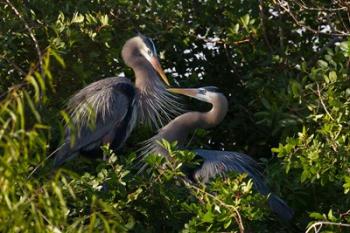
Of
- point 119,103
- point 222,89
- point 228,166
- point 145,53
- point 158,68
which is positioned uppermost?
point 145,53

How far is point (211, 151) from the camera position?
6512 millimetres

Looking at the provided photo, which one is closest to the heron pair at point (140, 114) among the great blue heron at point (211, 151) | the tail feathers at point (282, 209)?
the great blue heron at point (211, 151)

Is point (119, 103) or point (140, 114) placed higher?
point (119, 103)

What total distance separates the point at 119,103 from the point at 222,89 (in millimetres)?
678

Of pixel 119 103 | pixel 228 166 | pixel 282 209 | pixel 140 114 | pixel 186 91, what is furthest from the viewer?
pixel 140 114

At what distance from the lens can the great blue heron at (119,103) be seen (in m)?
6.79

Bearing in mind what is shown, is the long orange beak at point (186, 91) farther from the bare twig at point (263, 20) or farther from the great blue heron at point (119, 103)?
the bare twig at point (263, 20)

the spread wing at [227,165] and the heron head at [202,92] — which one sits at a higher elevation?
the heron head at [202,92]

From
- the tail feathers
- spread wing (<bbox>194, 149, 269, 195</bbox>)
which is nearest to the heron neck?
spread wing (<bbox>194, 149, 269, 195</bbox>)

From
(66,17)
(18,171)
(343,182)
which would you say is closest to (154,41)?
(66,17)

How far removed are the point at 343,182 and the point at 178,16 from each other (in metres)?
1.89

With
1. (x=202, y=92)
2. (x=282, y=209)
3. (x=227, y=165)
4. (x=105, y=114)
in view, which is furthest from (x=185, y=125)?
(x=282, y=209)

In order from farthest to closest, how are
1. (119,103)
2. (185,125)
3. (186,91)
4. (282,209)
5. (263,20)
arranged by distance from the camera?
1. (119,103)
2. (185,125)
3. (186,91)
4. (263,20)
5. (282,209)

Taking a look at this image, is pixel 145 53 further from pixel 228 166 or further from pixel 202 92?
pixel 228 166
